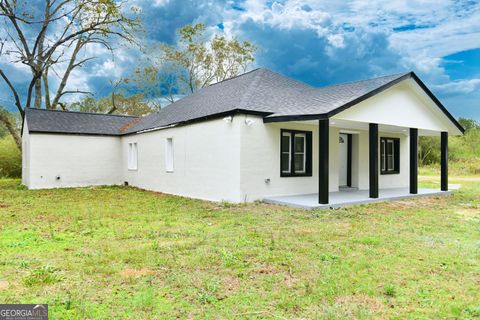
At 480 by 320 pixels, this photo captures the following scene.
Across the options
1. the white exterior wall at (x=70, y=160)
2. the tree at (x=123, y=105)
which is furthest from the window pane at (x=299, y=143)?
the tree at (x=123, y=105)

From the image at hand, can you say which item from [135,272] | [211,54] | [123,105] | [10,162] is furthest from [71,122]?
[123,105]

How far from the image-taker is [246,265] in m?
4.79

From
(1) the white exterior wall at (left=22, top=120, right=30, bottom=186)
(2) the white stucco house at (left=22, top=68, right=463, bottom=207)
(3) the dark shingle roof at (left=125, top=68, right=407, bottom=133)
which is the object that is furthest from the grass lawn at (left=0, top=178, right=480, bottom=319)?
(1) the white exterior wall at (left=22, top=120, right=30, bottom=186)

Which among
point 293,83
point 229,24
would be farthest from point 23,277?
point 229,24

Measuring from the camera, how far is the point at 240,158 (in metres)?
10.4

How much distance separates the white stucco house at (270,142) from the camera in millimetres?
10492

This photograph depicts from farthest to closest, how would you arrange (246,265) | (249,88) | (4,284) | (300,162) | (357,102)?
(249,88)
(300,162)
(357,102)
(246,265)
(4,284)

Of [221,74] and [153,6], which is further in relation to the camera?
[221,74]

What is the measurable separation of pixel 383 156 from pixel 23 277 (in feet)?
46.2

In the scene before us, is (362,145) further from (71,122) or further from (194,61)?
(194,61)

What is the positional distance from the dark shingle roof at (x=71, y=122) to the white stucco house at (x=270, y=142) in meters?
0.09

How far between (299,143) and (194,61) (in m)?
23.4

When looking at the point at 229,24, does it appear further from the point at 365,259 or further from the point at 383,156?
the point at 365,259

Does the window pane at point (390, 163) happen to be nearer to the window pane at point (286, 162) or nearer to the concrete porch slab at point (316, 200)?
the concrete porch slab at point (316, 200)
